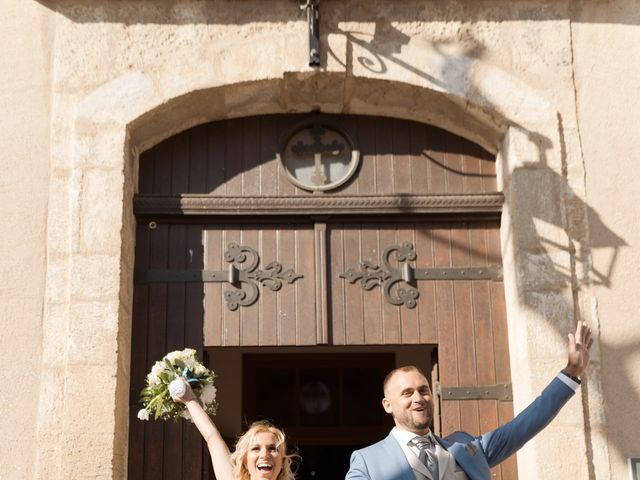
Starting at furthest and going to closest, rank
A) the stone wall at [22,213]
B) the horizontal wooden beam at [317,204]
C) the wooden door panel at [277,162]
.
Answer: the wooden door panel at [277,162]
the horizontal wooden beam at [317,204]
the stone wall at [22,213]

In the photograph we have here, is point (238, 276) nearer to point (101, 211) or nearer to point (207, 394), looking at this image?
point (101, 211)

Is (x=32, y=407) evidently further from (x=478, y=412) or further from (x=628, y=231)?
(x=628, y=231)

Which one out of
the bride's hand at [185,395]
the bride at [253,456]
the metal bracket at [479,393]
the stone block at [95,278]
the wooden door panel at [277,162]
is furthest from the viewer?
the wooden door panel at [277,162]

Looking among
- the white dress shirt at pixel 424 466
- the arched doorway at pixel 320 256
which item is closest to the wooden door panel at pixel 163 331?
the arched doorway at pixel 320 256

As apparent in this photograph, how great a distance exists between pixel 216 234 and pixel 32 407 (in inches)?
57.3

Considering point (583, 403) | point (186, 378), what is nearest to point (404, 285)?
point (583, 403)

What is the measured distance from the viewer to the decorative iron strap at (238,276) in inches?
223

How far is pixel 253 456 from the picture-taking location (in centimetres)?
363

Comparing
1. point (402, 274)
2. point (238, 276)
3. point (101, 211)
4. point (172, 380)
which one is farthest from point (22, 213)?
point (402, 274)

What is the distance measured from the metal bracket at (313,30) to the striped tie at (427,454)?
109 inches

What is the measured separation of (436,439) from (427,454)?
120mm

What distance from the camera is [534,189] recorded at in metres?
5.54

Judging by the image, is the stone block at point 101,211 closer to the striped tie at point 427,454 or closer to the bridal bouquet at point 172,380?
the bridal bouquet at point 172,380

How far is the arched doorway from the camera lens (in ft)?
18.3
